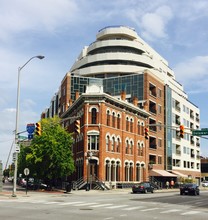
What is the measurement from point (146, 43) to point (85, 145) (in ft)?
183

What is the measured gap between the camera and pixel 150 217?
19281 millimetres

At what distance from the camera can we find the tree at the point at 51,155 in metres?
46.9

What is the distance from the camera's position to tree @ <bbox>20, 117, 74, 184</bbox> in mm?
46875

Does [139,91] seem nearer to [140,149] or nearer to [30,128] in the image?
[140,149]

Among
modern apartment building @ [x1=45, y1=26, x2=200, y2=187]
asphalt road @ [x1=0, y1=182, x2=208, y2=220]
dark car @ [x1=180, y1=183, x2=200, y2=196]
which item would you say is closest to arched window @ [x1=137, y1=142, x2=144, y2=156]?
modern apartment building @ [x1=45, y1=26, x2=200, y2=187]

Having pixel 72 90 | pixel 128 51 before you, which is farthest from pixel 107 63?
pixel 72 90

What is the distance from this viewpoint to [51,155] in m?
46.6

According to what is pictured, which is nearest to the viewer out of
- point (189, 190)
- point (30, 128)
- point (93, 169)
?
point (30, 128)

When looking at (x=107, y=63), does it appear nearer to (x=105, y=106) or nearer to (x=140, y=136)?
(x=140, y=136)

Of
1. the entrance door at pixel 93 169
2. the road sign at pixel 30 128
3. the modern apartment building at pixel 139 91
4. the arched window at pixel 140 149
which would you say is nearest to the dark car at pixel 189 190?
the entrance door at pixel 93 169

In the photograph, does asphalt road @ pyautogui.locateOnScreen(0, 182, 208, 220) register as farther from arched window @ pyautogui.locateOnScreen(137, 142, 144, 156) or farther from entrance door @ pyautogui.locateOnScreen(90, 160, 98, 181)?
arched window @ pyautogui.locateOnScreen(137, 142, 144, 156)

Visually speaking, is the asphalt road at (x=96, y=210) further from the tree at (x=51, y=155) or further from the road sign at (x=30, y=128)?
the tree at (x=51, y=155)

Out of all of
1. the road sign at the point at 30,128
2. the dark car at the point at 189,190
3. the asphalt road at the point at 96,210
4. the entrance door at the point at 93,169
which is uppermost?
the road sign at the point at 30,128

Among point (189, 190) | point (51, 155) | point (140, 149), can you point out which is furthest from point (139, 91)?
point (51, 155)
